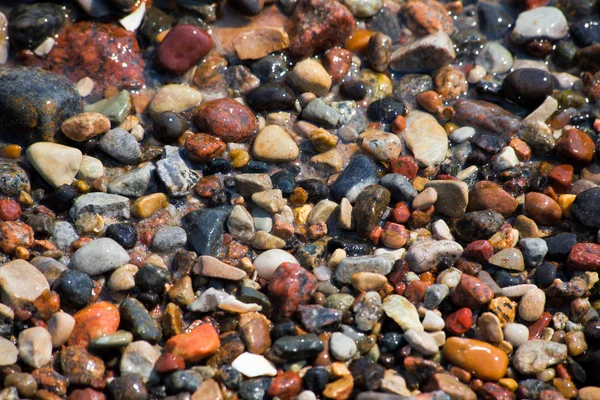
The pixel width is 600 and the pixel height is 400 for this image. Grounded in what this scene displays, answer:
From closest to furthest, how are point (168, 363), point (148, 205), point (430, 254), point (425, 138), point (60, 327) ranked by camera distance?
1. point (168, 363)
2. point (60, 327)
3. point (430, 254)
4. point (148, 205)
5. point (425, 138)

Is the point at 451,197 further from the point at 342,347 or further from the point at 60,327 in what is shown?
the point at 60,327

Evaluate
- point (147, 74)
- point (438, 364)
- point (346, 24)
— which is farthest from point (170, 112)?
point (438, 364)

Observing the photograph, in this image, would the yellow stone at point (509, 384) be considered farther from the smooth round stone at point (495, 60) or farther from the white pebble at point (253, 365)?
the smooth round stone at point (495, 60)

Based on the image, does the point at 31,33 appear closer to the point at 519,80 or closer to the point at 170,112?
the point at 170,112

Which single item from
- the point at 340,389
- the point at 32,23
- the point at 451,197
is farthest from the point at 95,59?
the point at 340,389

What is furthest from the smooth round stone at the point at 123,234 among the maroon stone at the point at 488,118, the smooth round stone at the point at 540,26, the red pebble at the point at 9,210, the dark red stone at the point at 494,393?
the smooth round stone at the point at 540,26
